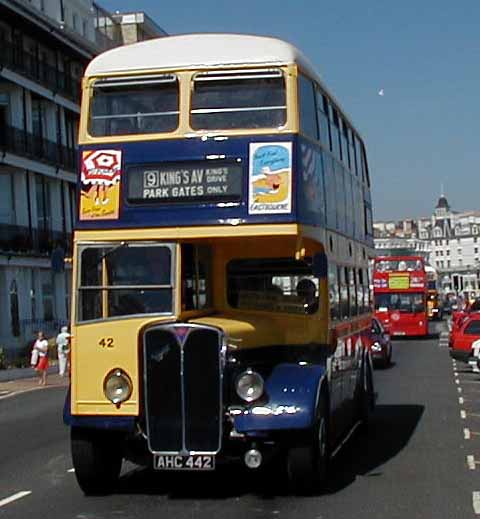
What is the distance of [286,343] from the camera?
1238cm

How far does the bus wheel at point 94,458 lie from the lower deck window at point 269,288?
2154 mm

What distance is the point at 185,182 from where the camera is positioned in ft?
38.0

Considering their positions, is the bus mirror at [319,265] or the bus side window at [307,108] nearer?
the bus side window at [307,108]

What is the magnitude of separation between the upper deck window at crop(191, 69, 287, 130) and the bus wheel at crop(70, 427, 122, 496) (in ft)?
11.0

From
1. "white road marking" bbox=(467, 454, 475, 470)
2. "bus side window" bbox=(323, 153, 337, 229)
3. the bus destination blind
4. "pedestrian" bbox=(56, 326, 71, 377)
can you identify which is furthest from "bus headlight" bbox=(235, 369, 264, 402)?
"pedestrian" bbox=(56, 326, 71, 377)

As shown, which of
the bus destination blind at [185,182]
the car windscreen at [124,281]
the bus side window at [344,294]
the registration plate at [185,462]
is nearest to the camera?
the registration plate at [185,462]

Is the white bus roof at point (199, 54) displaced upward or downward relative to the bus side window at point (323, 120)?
upward

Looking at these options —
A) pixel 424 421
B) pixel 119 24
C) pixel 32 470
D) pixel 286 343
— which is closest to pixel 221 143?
pixel 286 343

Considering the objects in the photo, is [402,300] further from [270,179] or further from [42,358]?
[270,179]

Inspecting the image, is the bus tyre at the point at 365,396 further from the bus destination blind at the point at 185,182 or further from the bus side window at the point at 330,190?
the bus destination blind at the point at 185,182

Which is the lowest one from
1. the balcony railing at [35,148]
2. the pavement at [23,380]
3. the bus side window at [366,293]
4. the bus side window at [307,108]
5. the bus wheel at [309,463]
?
the pavement at [23,380]

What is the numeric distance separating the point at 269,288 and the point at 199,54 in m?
2.77

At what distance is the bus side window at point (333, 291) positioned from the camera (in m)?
13.3

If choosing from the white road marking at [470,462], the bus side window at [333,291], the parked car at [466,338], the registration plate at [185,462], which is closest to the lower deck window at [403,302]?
the parked car at [466,338]
